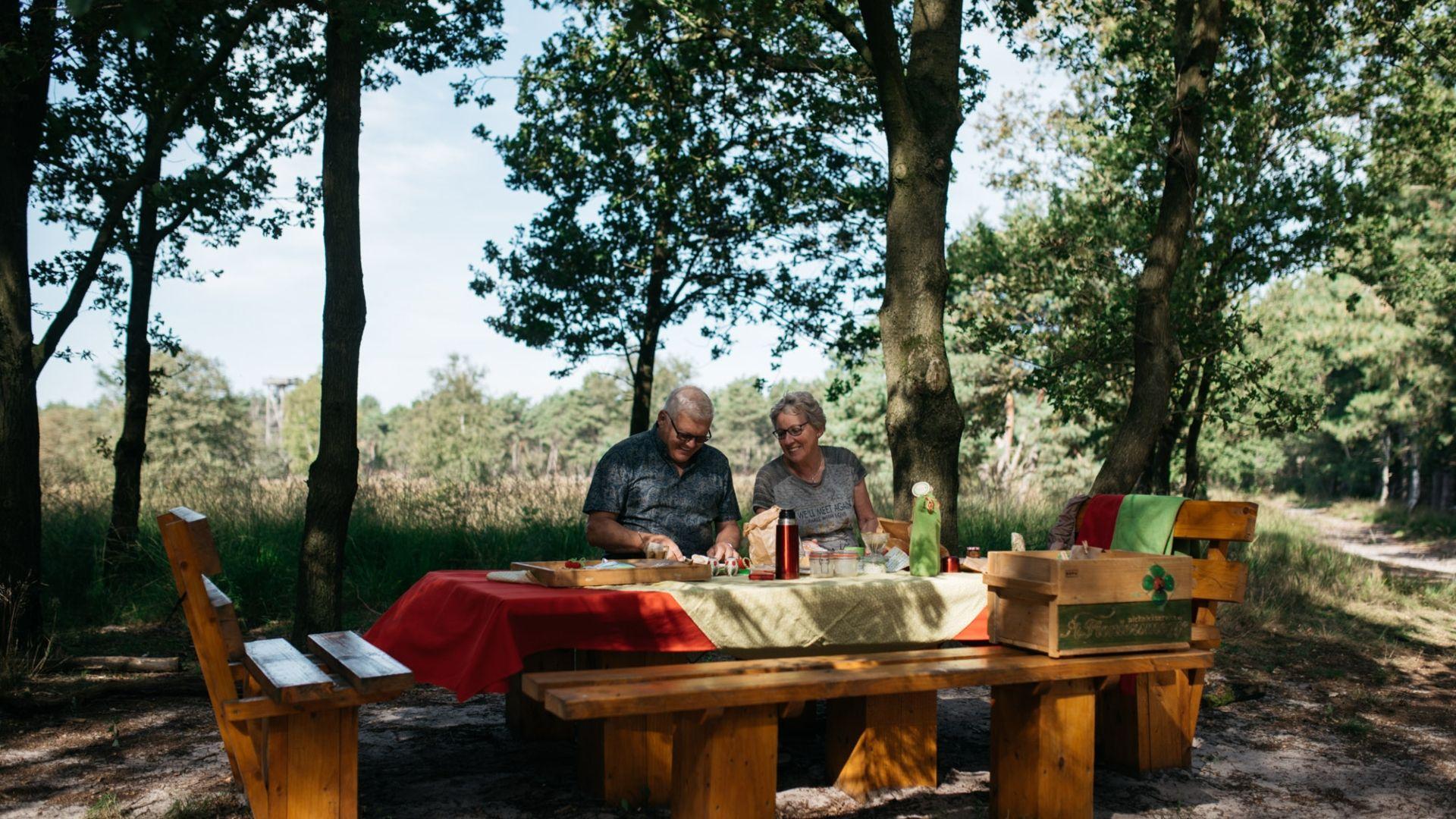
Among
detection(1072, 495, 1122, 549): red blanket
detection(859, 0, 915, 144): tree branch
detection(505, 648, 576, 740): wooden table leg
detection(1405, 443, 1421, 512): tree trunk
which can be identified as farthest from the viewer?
detection(1405, 443, 1421, 512): tree trunk

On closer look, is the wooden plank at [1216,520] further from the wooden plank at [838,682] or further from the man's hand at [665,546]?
the man's hand at [665,546]

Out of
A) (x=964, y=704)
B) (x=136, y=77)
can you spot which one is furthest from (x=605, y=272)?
(x=964, y=704)

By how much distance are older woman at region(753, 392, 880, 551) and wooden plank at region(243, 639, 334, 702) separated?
2234mm

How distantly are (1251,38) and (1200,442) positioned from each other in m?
15.9

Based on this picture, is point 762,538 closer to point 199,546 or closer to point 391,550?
point 199,546

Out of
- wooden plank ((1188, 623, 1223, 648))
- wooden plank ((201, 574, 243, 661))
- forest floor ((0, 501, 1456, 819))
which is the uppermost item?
wooden plank ((201, 574, 243, 661))

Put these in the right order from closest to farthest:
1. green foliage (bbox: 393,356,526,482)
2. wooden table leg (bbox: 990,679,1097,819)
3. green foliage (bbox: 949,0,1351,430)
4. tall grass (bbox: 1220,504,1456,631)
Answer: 1. wooden table leg (bbox: 990,679,1097,819)
2. tall grass (bbox: 1220,504,1456,631)
3. green foliage (bbox: 949,0,1351,430)
4. green foliage (bbox: 393,356,526,482)

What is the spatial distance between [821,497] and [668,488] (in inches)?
29.5

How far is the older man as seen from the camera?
4914 millimetres

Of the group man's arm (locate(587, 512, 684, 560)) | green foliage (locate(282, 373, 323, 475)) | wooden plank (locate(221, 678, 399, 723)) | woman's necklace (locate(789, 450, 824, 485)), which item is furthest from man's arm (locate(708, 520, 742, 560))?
green foliage (locate(282, 373, 323, 475))

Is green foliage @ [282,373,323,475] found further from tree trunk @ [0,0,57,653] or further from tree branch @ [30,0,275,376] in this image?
tree trunk @ [0,0,57,653]

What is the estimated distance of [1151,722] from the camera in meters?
4.52

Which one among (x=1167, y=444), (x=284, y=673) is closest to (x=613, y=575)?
(x=284, y=673)

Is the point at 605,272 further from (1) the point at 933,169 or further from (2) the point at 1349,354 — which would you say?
(2) the point at 1349,354
